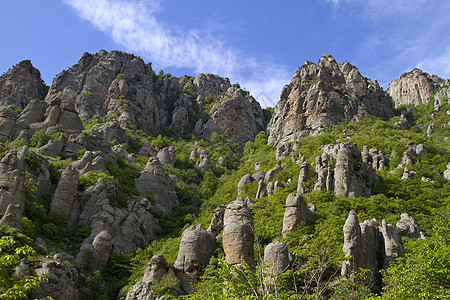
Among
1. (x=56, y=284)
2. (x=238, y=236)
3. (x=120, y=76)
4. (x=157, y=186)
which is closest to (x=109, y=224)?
(x=56, y=284)

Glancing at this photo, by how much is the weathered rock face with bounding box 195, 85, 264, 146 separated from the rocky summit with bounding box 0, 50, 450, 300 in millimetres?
344

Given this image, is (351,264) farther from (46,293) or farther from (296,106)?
(296,106)

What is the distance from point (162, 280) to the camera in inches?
1075

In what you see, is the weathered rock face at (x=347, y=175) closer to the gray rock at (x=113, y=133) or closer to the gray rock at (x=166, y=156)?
the gray rock at (x=166, y=156)

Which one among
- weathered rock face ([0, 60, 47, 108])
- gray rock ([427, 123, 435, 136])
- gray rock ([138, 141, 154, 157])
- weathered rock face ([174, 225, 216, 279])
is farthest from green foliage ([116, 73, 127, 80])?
weathered rock face ([174, 225, 216, 279])

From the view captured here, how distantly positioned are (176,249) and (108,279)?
6077 millimetres

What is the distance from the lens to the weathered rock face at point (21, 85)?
288ft

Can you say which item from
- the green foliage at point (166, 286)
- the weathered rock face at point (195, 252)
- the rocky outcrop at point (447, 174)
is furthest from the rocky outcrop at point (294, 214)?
the rocky outcrop at point (447, 174)

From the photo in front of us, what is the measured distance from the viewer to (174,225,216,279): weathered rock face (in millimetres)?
29875

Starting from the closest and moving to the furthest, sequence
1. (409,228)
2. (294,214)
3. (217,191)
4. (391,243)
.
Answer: (391,243), (409,228), (294,214), (217,191)

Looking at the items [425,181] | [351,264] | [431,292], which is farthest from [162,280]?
[425,181]

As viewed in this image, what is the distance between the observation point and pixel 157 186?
52500mm

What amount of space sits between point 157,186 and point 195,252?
22.9 metres

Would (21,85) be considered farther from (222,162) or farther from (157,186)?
(157,186)
